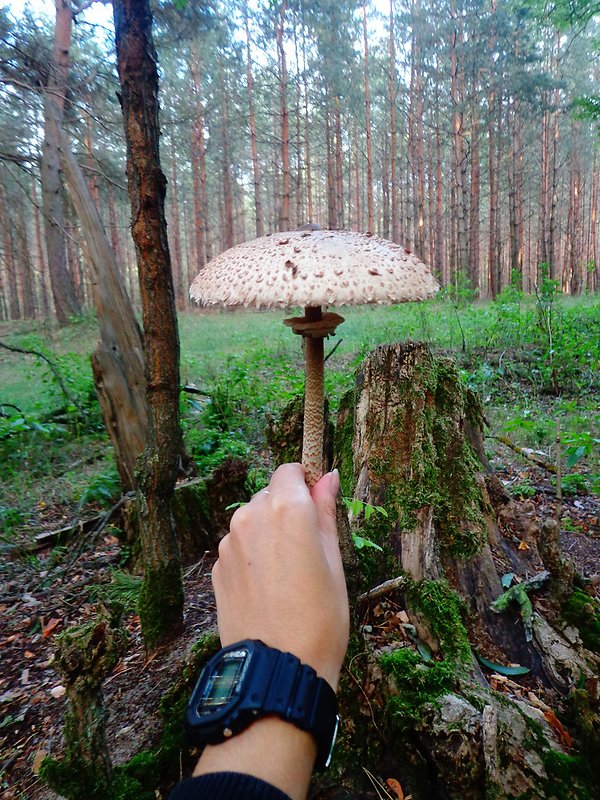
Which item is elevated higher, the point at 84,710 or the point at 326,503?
the point at 326,503

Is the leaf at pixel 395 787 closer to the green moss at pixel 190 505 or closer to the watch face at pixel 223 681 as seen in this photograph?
the watch face at pixel 223 681

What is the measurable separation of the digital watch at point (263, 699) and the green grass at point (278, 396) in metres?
2.75

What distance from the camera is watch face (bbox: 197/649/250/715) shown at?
0.99m

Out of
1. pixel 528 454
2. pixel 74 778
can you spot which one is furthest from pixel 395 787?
pixel 528 454

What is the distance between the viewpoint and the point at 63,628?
3.01 metres

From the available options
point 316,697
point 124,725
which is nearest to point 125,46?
point 316,697

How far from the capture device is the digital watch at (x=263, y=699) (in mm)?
931

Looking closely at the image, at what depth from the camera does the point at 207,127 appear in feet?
69.1

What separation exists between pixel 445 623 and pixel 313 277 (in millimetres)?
1789

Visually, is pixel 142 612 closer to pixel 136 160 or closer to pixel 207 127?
pixel 136 160

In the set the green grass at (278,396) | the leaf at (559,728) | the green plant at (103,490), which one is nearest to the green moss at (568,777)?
the leaf at (559,728)

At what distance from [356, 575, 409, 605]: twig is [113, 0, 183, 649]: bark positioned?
973 mm

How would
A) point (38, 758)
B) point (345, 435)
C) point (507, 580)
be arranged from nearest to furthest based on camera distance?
point (38, 758)
point (507, 580)
point (345, 435)

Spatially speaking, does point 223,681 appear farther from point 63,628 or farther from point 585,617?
point 63,628
